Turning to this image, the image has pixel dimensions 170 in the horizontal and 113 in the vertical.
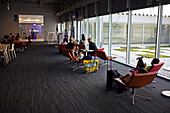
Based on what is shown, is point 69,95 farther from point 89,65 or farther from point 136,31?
point 136,31

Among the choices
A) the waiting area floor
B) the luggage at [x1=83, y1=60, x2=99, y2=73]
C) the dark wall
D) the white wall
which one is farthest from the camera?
the white wall

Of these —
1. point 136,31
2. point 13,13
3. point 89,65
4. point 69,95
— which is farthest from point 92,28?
point 13,13

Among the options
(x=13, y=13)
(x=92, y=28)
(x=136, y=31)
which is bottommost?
(x=136, y=31)

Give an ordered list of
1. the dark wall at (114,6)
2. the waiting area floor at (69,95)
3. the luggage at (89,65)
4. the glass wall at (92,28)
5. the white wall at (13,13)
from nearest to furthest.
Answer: the waiting area floor at (69,95) < the dark wall at (114,6) < the luggage at (89,65) < the glass wall at (92,28) < the white wall at (13,13)

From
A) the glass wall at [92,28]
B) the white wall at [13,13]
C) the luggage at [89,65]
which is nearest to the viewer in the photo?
the luggage at [89,65]

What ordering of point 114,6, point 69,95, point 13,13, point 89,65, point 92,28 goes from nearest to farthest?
point 69,95, point 89,65, point 114,6, point 92,28, point 13,13

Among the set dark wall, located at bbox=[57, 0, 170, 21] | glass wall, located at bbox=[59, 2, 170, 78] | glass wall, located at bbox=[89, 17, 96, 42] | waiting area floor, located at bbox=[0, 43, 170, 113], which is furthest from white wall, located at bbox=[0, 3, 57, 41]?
waiting area floor, located at bbox=[0, 43, 170, 113]

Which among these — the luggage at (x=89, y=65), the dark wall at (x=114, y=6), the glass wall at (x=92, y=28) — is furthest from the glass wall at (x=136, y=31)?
the luggage at (x=89, y=65)

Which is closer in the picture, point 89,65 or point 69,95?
point 69,95

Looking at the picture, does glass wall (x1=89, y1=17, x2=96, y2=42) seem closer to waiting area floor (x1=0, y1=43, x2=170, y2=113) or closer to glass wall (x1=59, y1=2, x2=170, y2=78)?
glass wall (x1=59, y1=2, x2=170, y2=78)

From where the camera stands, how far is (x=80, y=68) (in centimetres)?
762

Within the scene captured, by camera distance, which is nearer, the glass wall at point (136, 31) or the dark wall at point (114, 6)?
the dark wall at point (114, 6)

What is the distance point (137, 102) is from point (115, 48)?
35.0 ft

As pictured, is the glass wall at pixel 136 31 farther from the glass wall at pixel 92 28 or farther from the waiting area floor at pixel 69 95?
the waiting area floor at pixel 69 95
